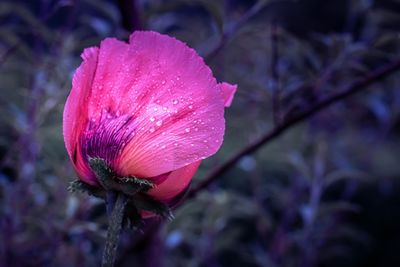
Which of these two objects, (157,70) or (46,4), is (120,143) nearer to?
(157,70)

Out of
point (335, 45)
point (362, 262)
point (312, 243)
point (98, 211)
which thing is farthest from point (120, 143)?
point (362, 262)

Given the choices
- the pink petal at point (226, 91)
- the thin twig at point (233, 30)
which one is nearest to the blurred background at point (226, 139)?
the thin twig at point (233, 30)

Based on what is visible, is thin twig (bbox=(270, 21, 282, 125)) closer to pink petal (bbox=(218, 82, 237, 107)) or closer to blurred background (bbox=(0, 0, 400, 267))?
blurred background (bbox=(0, 0, 400, 267))

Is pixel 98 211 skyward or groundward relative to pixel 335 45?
groundward

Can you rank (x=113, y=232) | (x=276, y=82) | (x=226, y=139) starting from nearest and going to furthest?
(x=113, y=232) < (x=276, y=82) < (x=226, y=139)

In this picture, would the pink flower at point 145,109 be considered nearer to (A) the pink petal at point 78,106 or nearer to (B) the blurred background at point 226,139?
(A) the pink petal at point 78,106

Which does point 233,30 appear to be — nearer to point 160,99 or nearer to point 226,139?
point 160,99

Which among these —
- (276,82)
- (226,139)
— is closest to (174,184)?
(276,82)
